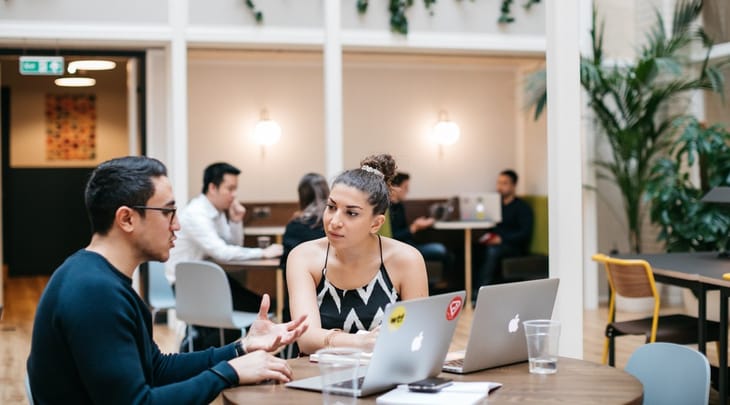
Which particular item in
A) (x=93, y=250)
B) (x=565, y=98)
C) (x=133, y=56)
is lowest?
(x=93, y=250)

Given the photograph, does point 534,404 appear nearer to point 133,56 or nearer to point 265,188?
point 133,56

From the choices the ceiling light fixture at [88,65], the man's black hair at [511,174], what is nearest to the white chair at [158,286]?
the ceiling light fixture at [88,65]

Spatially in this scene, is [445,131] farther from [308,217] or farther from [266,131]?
[308,217]

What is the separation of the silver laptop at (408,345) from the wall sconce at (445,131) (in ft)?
29.4

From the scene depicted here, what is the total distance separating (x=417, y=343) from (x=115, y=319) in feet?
2.42

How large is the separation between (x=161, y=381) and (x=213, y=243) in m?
3.67

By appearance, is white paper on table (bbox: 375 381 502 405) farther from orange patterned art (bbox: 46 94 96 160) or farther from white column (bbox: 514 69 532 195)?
orange patterned art (bbox: 46 94 96 160)

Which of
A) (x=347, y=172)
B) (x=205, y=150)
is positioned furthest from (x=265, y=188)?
(x=347, y=172)

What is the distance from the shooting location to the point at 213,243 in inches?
Result: 248

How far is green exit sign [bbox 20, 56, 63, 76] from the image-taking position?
822 cm

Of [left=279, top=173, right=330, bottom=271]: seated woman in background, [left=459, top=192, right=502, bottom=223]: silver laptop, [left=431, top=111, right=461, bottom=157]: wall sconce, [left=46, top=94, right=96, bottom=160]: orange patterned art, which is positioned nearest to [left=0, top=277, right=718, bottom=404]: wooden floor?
[left=459, top=192, right=502, bottom=223]: silver laptop

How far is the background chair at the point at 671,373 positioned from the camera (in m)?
2.76

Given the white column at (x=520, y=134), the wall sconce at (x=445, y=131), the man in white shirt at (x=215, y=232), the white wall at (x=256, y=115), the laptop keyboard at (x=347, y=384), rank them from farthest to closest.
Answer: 1. the white column at (x=520, y=134)
2. the wall sconce at (x=445, y=131)
3. the white wall at (x=256, y=115)
4. the man in white shirt at (x=215, y=232)
5. the laptop keyboard at (x=347, y=384)

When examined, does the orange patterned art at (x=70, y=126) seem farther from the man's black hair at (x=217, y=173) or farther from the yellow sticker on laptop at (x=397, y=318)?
the yellow sticker on laptop at (x=397, y=318)
